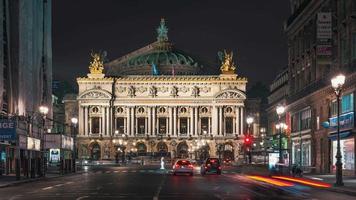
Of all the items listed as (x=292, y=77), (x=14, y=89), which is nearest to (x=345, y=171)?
(x=292, y=77)

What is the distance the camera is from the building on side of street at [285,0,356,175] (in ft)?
195

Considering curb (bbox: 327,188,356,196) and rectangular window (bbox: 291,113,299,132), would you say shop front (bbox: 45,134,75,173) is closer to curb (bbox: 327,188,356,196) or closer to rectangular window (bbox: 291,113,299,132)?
rectangular window (bbox: 291,113,299,132)

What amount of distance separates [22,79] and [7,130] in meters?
25.0

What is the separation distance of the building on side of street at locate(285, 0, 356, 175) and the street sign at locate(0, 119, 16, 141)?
24.9m

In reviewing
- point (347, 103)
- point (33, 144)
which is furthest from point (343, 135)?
point (33, 144)

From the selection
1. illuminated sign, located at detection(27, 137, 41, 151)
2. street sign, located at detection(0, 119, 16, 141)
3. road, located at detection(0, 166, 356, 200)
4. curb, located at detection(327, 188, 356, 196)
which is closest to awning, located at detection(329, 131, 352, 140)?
road, located at detection(0, 166, 356, 200)

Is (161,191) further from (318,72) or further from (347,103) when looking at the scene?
(318,72)

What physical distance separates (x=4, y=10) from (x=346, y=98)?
35365 millimetres

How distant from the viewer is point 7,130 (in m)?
55.6

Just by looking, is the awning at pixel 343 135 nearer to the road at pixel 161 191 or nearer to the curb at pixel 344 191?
→ the road at pixel 161 191

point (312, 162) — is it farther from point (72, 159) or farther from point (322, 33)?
point (72, 159)

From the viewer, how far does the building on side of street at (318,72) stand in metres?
59.5

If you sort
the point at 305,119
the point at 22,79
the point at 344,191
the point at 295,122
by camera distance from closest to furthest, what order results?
the point at 344,191 < the point at 22,79 < the point at 305,119 < the point at 295,122

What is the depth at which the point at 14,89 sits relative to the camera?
7844cm
